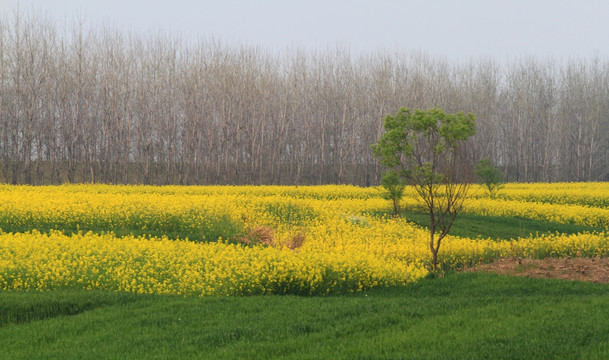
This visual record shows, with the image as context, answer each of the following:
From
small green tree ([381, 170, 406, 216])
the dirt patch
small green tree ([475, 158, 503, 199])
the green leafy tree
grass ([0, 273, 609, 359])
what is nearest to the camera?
grass ([0, 273, 609, 359])

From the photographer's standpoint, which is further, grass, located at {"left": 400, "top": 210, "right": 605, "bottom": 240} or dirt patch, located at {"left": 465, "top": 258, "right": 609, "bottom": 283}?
grass, located at {"left": 400, "top": 210, "right": 605, "bottom": 240}

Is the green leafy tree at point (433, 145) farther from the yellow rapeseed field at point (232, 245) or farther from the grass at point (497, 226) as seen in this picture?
the grass at point (497, 226)

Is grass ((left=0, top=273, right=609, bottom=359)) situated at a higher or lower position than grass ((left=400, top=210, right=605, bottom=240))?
lower

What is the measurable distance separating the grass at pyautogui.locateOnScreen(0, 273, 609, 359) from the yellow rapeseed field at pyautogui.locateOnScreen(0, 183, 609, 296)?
1.13 metres

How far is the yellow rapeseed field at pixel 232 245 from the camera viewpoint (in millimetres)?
10492

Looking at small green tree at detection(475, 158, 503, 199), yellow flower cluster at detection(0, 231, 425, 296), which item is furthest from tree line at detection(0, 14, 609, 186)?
yellow flower cluster at detection(0, 231, 425, 296)

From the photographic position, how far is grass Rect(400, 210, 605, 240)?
19.9 metres

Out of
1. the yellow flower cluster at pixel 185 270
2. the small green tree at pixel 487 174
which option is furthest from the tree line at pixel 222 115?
the yellow flower cluster at pixel 185 270

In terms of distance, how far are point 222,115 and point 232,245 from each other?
3061 centimetres

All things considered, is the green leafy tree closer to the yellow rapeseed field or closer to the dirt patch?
the dirt patch

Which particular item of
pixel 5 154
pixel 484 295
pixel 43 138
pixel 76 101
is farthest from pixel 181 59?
pixel 484 295

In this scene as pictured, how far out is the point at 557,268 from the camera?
12250mm

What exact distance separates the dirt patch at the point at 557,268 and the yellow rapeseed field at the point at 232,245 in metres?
1.03

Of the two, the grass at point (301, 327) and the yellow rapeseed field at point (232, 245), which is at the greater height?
the yellow rapeseed field at point (232, 245)
